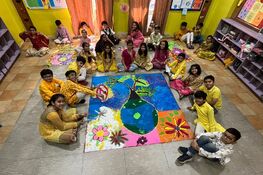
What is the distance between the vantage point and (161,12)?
4.50 m

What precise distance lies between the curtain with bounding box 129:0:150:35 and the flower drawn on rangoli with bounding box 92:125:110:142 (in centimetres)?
342

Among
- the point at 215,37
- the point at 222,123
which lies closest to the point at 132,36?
the point at 215,37

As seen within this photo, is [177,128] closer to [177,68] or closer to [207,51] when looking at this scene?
[177,68]

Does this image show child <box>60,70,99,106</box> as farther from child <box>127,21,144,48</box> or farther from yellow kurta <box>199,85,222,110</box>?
child <box>127,21,144,48</box>

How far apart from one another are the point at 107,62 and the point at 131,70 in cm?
58

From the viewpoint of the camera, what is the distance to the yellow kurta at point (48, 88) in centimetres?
243

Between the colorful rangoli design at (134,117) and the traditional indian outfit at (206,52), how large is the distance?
5.60ft

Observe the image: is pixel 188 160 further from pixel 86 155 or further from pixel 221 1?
pixel 221 1

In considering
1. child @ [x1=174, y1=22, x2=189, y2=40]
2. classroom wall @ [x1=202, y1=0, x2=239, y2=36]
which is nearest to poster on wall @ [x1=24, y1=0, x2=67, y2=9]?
child @ [x1=174, y1=22, x2=189, y2=40]

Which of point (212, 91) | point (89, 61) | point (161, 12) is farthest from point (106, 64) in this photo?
point (161, 12)

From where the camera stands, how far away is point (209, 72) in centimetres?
363

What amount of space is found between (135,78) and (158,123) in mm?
1230

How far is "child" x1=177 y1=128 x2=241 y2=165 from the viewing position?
1.77 metres

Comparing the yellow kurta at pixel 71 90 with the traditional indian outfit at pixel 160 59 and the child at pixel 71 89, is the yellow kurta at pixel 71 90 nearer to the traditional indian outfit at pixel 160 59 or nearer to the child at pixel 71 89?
the child at pixel 71 89
